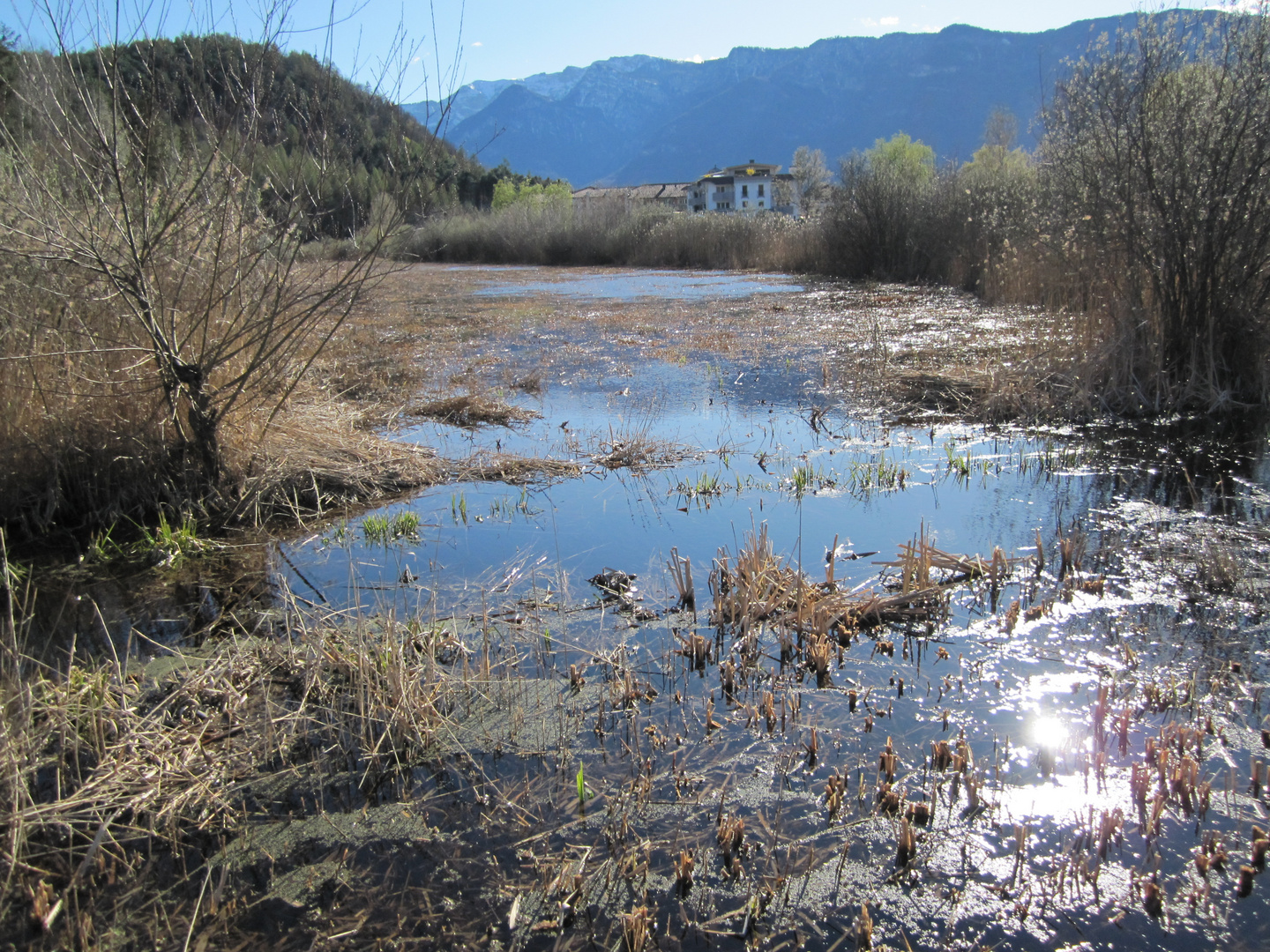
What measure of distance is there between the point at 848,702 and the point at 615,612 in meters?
1.40

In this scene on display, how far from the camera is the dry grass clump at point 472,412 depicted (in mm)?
8852

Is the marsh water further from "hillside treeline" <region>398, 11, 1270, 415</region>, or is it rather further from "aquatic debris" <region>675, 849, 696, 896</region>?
"hillside treeline" <region>398, 11, 1270, 415</region>

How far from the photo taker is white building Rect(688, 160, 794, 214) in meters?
102

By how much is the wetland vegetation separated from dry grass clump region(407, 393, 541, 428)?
4cm

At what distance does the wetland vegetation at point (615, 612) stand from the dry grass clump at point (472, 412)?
0.15 ft

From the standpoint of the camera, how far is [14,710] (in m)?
3.19

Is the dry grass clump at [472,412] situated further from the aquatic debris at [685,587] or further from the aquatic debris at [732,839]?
the aquatic debris at [732,839]

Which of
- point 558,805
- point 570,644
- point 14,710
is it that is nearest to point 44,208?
point 14,710

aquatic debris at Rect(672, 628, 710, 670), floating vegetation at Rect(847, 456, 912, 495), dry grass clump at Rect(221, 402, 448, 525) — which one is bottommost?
aquatic debris at Rect(672, 628, 710, 670)

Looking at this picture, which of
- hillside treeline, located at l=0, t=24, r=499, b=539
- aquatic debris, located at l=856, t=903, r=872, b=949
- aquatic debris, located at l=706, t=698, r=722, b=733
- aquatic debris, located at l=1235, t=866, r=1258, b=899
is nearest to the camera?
aquatic debris, located at l=856, t=903, r=872, b=949

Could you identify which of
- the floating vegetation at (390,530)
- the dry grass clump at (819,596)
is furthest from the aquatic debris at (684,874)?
the floating vegetation at (390,530)

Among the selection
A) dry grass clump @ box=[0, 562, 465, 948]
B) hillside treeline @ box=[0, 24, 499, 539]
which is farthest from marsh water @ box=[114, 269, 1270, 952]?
hillside treeline @ box=[0, 24, 499, 539]

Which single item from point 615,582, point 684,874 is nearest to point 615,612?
point 615,582

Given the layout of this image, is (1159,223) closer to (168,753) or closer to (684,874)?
(684,874)
